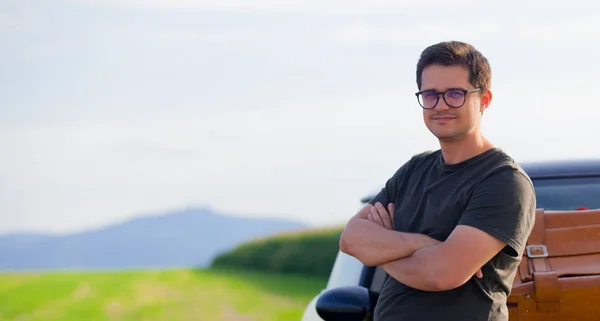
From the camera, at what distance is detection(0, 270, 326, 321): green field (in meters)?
19.2

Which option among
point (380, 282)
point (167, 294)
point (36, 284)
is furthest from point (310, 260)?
point (380, 282)

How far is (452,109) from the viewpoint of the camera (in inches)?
140

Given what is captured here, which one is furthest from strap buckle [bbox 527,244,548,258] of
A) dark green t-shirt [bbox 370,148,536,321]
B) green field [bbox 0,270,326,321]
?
green field [bbox 0,270,326,321]

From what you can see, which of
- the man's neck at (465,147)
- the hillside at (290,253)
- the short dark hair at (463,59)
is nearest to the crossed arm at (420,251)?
the man's neck at (465,147)

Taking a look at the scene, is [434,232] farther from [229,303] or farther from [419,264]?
[229,303]

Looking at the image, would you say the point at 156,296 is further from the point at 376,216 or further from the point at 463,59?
the point at 463,59

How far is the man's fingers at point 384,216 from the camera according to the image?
152 inches

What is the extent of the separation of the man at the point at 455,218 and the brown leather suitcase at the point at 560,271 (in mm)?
172

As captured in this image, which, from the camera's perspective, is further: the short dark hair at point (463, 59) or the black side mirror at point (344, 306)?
the black side mirror at point (344, 306)

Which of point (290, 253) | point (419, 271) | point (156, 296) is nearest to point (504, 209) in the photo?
point (419, 271)

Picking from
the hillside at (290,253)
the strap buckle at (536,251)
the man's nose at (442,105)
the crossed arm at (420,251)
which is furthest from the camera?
the hillside at (290,253)

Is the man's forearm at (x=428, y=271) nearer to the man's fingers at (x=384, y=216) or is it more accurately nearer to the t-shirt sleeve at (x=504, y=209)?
the t-shirt sleeve at (x=504, y=209)

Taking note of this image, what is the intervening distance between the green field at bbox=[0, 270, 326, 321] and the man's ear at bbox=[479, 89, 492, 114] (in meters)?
14.8

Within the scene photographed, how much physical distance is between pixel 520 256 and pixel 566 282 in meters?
0.31
